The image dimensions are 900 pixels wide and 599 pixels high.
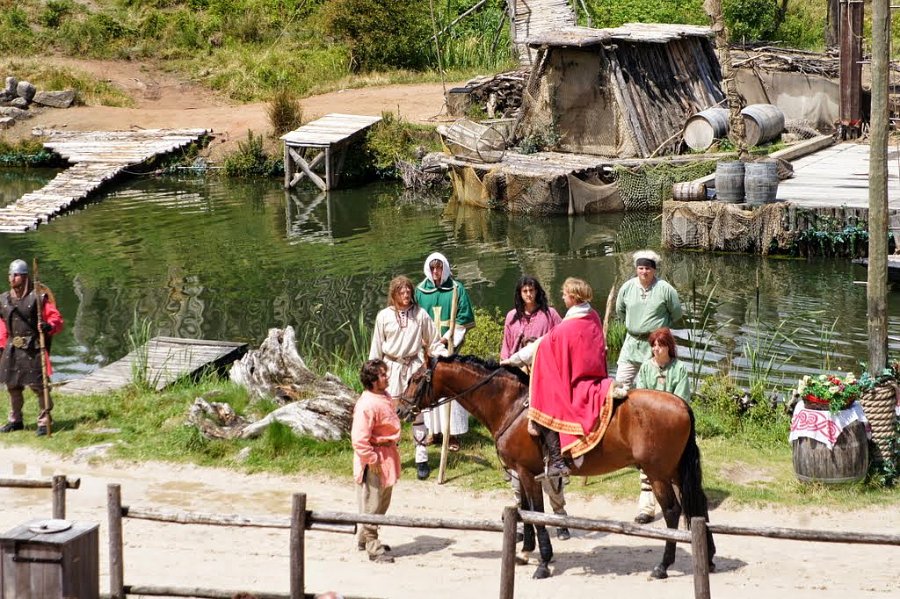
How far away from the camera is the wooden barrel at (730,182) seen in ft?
68.0

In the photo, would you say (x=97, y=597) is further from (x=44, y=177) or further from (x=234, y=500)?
(x=44, y=177)

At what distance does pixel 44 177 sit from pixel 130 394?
841 inches

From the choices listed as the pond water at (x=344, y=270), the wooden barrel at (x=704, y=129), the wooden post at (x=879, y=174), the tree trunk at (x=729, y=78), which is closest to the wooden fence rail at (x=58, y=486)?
the wooden post at (x=879, y=174)

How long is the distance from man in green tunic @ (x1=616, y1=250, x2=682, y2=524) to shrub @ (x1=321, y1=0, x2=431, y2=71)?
2742 centimetres

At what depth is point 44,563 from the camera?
7266 millimetres

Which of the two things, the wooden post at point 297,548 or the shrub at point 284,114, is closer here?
the wooden post at point 297,548

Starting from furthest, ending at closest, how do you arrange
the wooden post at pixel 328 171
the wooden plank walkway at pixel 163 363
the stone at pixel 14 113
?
the stone at pixel 14 113 → the wooden post at pixel 328 171 → the wooden plank walkway at pixel 163 363

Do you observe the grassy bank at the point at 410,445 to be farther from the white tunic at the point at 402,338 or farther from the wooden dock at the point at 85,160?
the wooden dock at the point at 85,160

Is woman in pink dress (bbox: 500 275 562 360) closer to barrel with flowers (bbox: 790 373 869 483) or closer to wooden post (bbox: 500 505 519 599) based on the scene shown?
barrel with flowers (bbox: 790 373 869 483)

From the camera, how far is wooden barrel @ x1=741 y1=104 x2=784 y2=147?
26109 mm

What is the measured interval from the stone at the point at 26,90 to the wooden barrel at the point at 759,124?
1921cm

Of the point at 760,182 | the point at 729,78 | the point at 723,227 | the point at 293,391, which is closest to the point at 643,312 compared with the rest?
the point at 293,391

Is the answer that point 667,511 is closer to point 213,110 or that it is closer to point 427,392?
point 427,392

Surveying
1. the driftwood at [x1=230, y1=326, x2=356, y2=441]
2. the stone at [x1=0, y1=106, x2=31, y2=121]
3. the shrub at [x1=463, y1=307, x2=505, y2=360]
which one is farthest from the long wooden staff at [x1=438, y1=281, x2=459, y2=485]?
the stone at [x1=0, y1=106, x2=31, y2=121]
